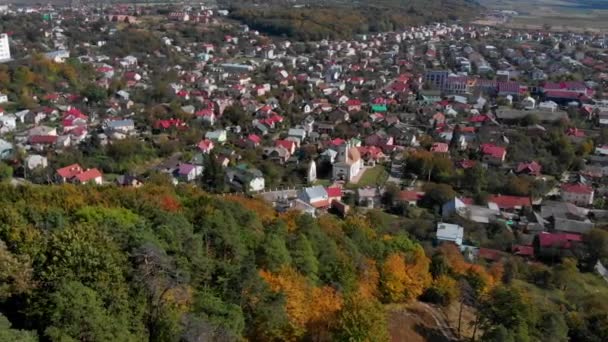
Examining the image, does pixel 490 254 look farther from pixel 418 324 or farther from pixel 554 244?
pixel 418 324

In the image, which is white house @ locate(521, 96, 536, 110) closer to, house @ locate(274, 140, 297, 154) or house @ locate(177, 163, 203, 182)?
house @ locate(274, 140, 297, 154)

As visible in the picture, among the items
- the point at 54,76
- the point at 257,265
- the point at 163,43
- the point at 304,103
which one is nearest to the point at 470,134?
the point at 304,103

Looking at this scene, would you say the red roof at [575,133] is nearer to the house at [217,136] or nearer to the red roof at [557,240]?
the red roof at [557,240]

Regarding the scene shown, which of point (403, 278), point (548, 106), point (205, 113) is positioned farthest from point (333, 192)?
point (548, 106)

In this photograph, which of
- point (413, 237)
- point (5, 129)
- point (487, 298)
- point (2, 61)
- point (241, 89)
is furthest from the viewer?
point (2, 61)

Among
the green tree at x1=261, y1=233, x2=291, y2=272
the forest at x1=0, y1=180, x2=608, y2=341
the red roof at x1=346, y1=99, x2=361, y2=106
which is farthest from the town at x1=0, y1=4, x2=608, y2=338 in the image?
the green tree at x1=261, y1=233, x2=291, y2=272

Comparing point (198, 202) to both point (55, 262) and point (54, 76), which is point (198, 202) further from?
point (54, 76)
